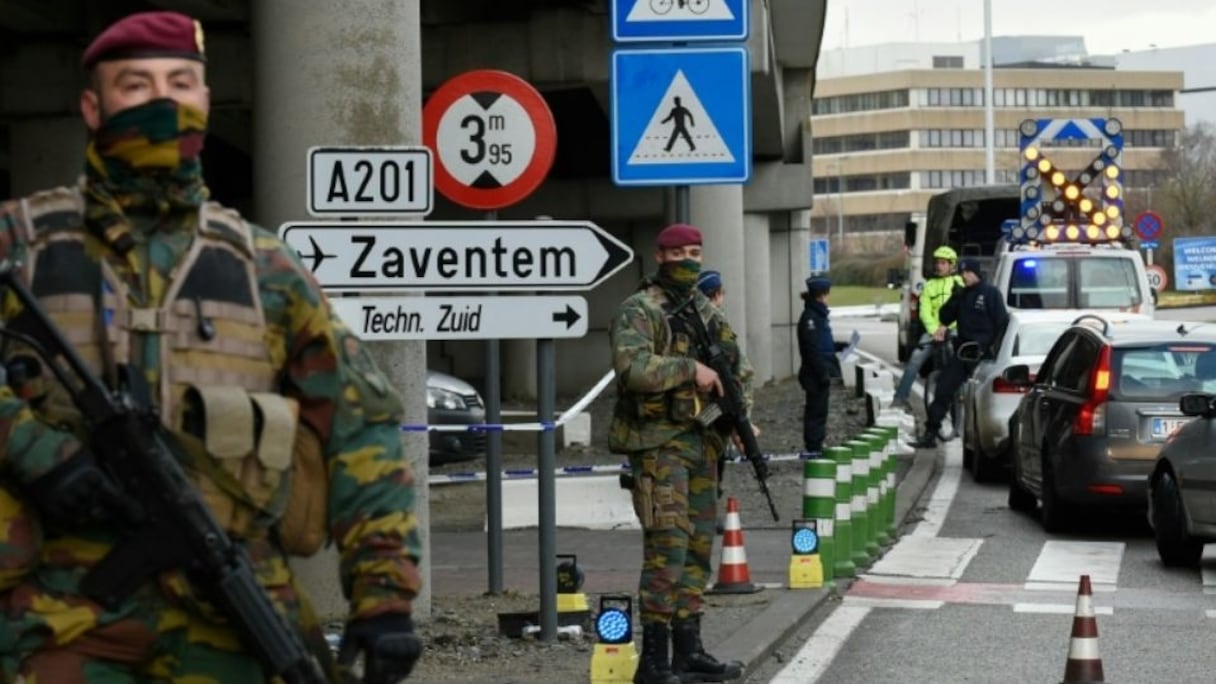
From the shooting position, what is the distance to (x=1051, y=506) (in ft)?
56.1

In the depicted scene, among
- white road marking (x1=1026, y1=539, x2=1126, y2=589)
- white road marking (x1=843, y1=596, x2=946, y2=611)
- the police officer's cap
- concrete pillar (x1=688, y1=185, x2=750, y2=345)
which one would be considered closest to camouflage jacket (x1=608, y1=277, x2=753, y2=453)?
white road marking (x1=843, y1=596, x2=946, y2=611)

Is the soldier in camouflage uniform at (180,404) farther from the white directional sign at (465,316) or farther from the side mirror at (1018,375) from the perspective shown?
the side mirror at (1018,375)

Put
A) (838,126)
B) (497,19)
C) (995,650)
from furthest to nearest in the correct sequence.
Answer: (838,126), (497,19), (995,650)

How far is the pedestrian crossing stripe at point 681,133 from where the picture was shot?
11797mm

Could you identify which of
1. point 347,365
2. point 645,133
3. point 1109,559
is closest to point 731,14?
point 645,133

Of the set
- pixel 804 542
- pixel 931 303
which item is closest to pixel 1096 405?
pixel 804 542

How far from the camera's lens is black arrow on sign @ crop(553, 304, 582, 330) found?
35.2 feet

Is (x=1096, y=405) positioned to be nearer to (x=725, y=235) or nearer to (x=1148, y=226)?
(x=725, y=235)

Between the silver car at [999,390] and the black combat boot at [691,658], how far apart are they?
10559mm

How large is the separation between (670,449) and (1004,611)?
366 centimetres

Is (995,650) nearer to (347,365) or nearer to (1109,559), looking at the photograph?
(1109,559)

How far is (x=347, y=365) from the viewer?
14.7ft

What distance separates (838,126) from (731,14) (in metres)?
166

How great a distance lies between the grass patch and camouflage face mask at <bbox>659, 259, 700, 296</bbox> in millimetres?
104201
